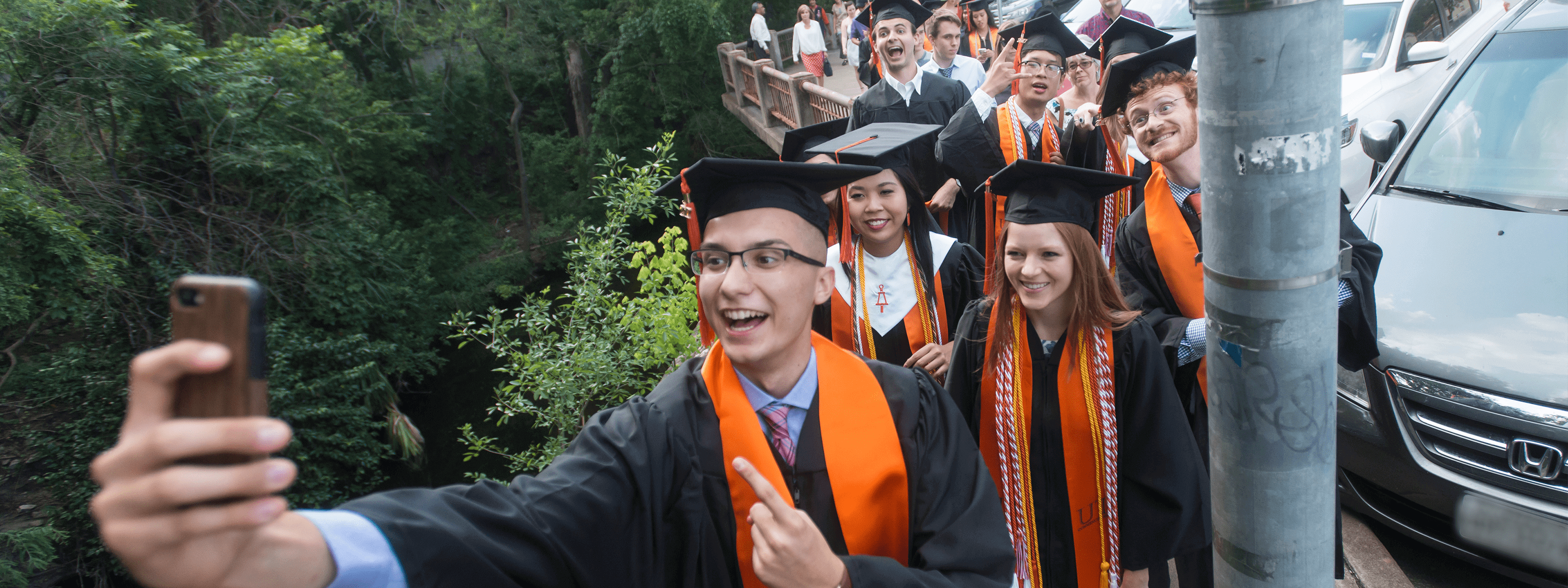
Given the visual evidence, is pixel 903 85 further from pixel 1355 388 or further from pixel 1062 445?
pixel 1062 445

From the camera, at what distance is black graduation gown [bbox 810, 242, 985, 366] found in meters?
3.31

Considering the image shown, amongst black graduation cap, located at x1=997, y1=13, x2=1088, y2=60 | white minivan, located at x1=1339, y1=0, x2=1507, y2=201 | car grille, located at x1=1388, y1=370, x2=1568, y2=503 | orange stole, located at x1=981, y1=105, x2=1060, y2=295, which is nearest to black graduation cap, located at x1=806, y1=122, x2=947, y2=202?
orange stole, located at x1=981, y1=105, x2=1060, y2=295

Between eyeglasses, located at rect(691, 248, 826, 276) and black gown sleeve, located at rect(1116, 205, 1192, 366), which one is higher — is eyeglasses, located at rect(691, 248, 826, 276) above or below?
above

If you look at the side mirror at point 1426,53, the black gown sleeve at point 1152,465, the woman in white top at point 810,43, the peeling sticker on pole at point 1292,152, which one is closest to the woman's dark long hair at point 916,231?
the black gown sleeve at point 1152,465

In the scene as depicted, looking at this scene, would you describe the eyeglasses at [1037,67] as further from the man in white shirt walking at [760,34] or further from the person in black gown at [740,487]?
the man in white shirt walking at [760,34]

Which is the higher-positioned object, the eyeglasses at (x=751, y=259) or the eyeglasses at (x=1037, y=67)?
the eyeglasses at (x=1037, y=67)

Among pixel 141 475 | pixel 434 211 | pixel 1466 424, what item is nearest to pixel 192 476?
pixel 141 475

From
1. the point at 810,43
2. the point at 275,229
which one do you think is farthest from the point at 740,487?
the point at 810,43

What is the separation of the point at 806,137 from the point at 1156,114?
1.50m

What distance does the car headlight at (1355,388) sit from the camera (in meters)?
3.45

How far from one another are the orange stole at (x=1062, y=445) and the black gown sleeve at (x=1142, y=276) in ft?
1.75

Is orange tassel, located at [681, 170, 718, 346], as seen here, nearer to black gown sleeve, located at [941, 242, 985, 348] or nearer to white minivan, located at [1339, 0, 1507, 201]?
black gown sleeve, located at [941, 242, 985, 348]

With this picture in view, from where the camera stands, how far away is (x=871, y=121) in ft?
19.5

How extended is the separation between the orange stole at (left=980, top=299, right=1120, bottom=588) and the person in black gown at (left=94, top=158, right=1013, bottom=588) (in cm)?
65
